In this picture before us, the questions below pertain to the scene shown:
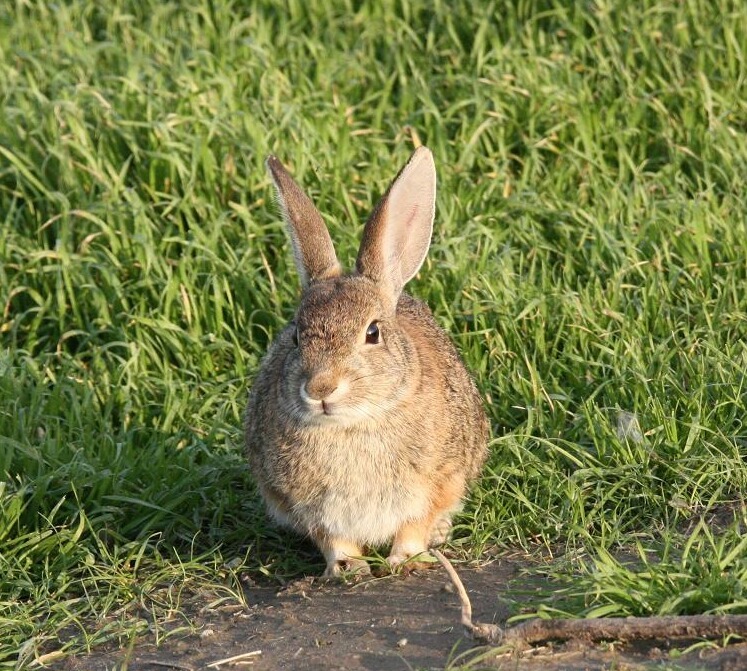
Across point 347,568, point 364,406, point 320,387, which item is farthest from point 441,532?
point 320,387

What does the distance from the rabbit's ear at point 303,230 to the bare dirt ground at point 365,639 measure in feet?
3.73

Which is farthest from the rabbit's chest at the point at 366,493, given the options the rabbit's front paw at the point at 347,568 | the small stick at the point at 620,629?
the small stick at the point at 620,629

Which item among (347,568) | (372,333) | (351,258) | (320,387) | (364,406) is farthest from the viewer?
(351,258)

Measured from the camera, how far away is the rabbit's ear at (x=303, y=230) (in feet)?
17.5

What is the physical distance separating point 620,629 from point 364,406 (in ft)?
3.94

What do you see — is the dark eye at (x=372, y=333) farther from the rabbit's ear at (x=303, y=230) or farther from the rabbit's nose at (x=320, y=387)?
the rabbit's ear at (x=303, y=230)

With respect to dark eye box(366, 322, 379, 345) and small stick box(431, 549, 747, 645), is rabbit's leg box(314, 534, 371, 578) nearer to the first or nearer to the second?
dark eye box(366, 322, 379, 345)

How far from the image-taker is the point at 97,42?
8062 mm

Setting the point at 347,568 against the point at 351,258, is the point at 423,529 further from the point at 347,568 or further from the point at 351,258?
the point at 351,258

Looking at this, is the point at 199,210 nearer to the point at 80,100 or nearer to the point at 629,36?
the point at 80,100

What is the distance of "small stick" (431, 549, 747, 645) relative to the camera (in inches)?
159

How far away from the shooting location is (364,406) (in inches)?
190

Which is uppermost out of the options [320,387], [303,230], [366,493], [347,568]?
[303,230]

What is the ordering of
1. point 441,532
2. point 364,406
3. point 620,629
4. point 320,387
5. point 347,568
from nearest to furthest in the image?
point 620,629 < point 320,387 < point 364,406 < point 347,568 < point 441,532
